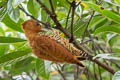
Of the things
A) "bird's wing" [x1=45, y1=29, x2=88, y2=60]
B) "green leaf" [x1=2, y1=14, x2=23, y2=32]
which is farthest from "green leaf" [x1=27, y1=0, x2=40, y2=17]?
"bird's wing" [x1=45, y1=29, x2=88, y2=60]

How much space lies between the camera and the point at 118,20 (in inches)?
40.7

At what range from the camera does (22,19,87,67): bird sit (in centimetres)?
83

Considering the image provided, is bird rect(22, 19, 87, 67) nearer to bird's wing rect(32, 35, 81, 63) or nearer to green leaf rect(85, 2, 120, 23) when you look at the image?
bird's wing rect(32, 35, 81, 63)

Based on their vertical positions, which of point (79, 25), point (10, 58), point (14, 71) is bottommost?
point (14, 71)

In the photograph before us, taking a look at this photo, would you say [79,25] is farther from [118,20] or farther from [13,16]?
[13,16]

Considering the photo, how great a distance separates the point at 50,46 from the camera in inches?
32.7

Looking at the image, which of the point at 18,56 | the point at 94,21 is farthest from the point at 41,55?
the point at 94,21

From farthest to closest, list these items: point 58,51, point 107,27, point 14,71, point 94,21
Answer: point 14,71, point 94,21, point 107,27, point 58,51

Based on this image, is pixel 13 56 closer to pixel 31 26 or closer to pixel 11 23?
pixel 11 23

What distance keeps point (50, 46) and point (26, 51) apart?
0.34 metres

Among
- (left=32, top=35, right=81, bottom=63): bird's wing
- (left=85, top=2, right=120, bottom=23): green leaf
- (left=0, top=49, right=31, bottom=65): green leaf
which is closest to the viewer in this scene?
(left=32, top=35, right=81, bottom=63): bird's wing

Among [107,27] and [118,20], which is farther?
[107,27]

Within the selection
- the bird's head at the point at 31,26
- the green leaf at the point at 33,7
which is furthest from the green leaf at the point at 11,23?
the bird's head at the point at 31,26

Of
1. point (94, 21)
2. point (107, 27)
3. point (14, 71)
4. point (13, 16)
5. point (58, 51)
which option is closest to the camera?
point (58, 51)
